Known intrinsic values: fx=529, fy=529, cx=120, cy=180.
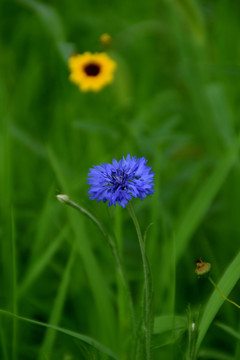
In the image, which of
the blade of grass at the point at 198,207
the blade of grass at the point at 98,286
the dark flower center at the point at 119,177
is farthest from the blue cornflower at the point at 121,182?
the blade of grass at the point at 198,207

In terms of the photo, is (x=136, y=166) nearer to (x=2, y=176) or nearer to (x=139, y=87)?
(x=2, y=176)

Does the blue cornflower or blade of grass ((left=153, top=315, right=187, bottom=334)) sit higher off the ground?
the blue cornflower

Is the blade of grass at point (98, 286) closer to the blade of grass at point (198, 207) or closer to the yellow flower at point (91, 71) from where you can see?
the blade of grass at point (198, 207)

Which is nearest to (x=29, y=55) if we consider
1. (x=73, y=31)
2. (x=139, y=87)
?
(x=73, y=31)

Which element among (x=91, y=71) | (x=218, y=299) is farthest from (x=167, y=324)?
(x=91, y=71)

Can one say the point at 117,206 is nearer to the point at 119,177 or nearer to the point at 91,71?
the point at 119,177

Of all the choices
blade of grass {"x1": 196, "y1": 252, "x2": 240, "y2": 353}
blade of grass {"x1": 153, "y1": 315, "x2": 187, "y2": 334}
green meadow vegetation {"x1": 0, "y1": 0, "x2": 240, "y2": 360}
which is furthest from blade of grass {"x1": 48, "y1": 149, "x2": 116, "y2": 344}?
blade of grass {"x1": 196, "y1": 252, "x2": 240, "y2": 353}

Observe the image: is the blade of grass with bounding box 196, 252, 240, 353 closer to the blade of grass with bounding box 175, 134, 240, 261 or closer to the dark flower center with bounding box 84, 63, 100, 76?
the blade of grass with bounding box 175, 134, 240, 261
